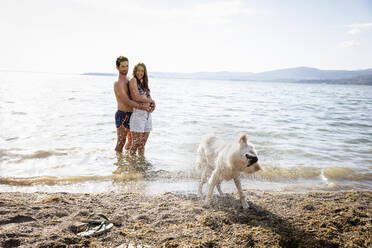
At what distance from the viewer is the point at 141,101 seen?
21.3 ft

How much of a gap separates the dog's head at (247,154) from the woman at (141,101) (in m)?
3.95

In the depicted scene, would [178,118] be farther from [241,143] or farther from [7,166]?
[241,143]

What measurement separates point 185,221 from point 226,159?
1.08 metres


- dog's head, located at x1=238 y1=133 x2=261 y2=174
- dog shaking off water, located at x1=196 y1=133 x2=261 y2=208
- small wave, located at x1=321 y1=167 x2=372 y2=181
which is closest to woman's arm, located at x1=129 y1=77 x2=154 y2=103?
dog shaking off water, located at x1=196 y1=133 x2=261 y2=208

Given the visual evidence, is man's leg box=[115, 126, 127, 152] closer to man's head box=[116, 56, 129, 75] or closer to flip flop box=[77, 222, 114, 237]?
man's head box=[116, 56, 129, 75]

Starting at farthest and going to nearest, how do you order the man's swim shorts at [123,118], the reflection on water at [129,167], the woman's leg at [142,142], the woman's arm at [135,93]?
the woman's leg at [142,142]
the man's swim shorts at [123,118]
the woman's arm at [135,93]
the reflection on water at [129,167]

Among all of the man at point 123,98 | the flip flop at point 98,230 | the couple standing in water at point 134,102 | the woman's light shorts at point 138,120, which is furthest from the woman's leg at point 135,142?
the flip flop at point 98,230

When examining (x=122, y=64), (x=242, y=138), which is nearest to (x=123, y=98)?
(x=122, y=64)

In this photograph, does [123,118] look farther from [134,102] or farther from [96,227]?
[96,227]

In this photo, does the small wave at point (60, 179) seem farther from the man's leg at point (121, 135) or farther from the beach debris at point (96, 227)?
the beach debris at point (96, 227)

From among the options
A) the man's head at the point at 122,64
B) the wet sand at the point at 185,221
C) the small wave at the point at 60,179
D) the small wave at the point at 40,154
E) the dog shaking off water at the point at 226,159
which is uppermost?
the man's head at the point at 122,64

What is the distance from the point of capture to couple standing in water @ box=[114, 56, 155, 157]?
642 centimetres

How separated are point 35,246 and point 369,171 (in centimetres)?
815

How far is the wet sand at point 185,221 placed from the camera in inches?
117
